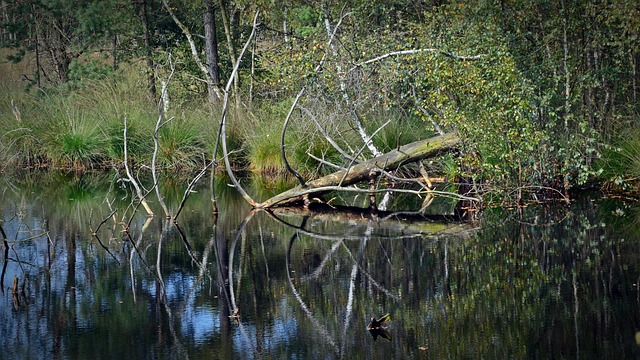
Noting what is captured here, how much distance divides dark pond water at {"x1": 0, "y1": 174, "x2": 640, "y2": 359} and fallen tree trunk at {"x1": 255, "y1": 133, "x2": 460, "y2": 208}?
2.72 feet

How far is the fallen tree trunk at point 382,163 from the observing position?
12531 mm

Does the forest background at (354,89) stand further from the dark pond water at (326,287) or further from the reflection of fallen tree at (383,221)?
the dark pond water at (326,287)

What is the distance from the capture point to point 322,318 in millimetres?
6664

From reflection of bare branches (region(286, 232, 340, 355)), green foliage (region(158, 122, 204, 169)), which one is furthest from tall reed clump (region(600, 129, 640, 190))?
green foliage (region(158, 122, 204, 169))

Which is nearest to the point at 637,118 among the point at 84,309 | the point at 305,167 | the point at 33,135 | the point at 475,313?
the point at 305,167

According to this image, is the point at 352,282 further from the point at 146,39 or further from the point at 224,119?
the point at 146,39

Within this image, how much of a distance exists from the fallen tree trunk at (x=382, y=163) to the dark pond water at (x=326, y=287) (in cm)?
83

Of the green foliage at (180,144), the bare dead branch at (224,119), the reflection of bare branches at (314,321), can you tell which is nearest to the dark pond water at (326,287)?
the reflection of bare branches at (314,321)

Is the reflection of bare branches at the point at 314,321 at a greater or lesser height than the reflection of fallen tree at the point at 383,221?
lesser

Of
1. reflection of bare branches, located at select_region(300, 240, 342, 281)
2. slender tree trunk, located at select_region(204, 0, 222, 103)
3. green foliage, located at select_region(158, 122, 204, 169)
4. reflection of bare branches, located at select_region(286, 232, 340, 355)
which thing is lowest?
reflection of bare branches, located at select_region(286, 232, 340, 355)

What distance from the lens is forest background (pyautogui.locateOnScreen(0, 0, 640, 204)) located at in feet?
39.1

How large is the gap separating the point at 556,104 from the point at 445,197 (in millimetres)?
2128

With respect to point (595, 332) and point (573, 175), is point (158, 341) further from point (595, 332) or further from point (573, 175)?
point (573, 175)

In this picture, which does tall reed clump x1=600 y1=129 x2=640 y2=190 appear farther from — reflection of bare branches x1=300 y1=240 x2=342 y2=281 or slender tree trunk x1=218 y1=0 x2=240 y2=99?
slender tree trunk x1=218 y1=0 x2=240 y2=99
